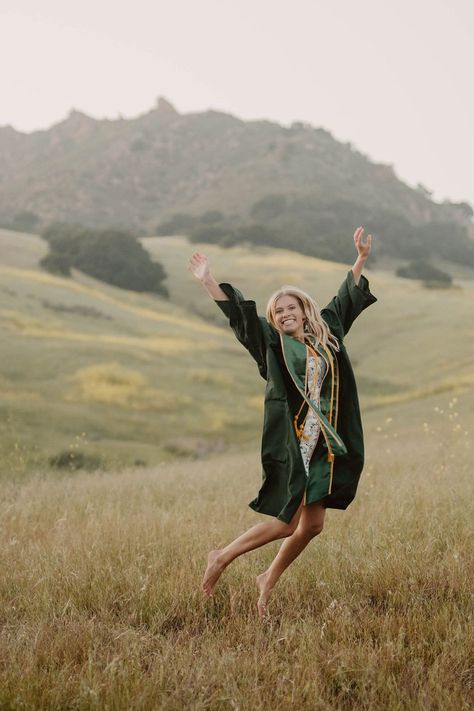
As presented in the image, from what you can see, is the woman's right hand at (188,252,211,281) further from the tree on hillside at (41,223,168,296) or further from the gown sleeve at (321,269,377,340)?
the tree on hillside at (41,223,168,296)

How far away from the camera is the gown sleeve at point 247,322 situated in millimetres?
5172

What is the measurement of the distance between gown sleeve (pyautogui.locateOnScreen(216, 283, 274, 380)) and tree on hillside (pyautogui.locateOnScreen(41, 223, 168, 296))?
4602 centimetres

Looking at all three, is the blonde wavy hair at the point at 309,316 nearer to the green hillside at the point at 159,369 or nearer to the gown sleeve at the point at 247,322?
the gown sleeve at the point at 247,322

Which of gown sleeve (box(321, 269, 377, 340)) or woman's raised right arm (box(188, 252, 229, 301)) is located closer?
woman's raised right arm (box(188, 252, 229, 301))

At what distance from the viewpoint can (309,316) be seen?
5254mm

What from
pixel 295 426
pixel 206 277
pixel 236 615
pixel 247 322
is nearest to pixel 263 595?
pixel 236 615

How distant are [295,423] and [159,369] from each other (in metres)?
23.7

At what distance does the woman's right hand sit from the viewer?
5297 mm

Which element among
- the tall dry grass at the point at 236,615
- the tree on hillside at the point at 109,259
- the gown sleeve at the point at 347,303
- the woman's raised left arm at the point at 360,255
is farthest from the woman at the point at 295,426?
the tree on hillside at the point at 109,259

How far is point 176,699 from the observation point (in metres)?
3.62

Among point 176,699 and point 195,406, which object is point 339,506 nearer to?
point 176,699

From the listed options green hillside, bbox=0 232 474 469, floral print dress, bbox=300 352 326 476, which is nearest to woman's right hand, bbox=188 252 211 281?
floral print dress, bbox=300 352 326 476

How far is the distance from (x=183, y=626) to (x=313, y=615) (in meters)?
0.86

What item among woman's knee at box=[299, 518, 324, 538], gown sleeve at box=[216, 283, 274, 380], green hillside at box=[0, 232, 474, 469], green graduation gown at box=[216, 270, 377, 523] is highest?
gown sleeve at box=[216, 283, 274, 380]
